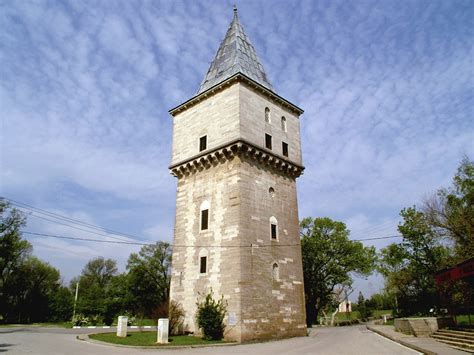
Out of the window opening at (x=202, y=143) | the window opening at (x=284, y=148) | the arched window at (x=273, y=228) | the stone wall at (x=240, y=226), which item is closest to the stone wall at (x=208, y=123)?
the stone wall at (x=240, y=226)

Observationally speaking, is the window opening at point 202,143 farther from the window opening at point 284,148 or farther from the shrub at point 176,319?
the shrub at point 176,319

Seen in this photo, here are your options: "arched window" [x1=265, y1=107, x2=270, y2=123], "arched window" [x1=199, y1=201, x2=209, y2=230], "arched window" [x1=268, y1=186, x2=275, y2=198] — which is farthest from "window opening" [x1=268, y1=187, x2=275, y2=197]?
"arched window" [x1=265, y1=107, x2=270, y2=123]

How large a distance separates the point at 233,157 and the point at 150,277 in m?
35.0

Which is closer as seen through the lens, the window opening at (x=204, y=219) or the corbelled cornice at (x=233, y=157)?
the corbelled cornice at (x=233, y=157)

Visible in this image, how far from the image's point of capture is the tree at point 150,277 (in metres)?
49.8

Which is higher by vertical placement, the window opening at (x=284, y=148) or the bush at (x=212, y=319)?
the window opening at (x=284, y=148)

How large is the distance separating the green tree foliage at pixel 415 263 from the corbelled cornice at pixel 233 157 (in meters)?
16.7

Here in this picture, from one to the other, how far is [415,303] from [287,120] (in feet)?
85.2

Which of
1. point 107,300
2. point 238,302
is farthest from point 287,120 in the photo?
point 107,300

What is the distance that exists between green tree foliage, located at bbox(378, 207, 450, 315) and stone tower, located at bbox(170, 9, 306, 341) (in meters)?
16.8

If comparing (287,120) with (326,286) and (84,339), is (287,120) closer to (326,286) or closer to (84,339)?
(84,339)

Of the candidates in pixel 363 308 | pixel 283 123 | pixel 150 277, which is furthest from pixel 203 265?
pixel 363 308

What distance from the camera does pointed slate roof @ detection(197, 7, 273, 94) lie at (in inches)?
1004

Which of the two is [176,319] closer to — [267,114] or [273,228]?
[273,228]
